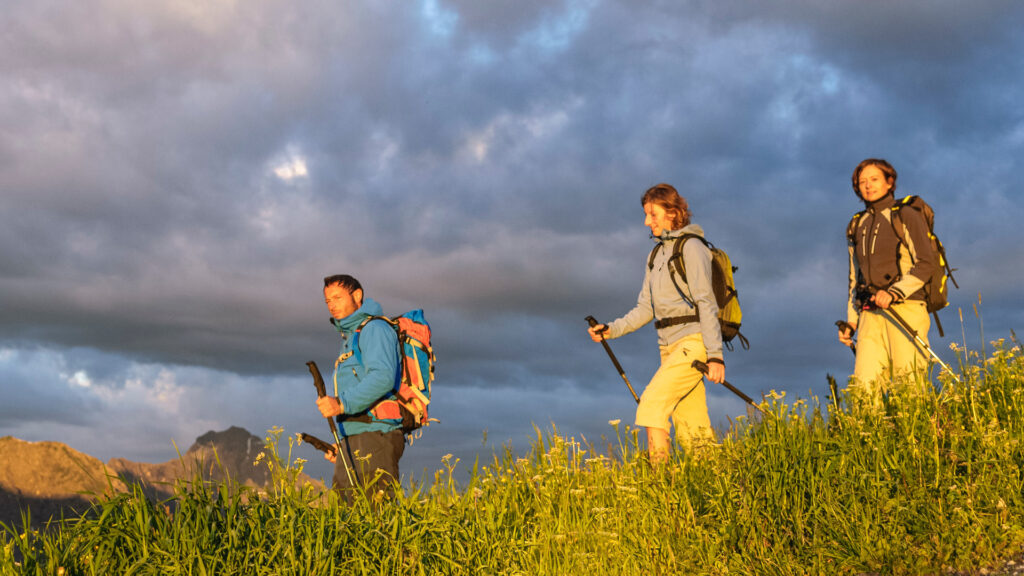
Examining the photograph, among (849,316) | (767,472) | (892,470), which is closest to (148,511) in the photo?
(767,472)

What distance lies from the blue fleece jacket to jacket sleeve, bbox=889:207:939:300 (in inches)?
198

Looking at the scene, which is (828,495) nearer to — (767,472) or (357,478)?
(767,472)

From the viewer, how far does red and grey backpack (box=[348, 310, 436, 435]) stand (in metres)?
7.74

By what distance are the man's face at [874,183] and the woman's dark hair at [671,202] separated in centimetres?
198

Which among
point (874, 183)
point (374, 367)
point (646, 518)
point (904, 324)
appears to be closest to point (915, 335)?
point (904, 324)

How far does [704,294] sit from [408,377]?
9.85ft

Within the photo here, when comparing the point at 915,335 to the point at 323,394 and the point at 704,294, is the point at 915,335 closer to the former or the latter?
the point at 704,294

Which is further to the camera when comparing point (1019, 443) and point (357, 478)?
point (357, 478)

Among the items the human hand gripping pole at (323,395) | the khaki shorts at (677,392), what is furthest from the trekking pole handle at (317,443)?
the khaki shorts at (677,392)

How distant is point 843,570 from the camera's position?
5.65 metres

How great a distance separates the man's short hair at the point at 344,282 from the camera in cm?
823

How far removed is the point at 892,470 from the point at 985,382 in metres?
2.58

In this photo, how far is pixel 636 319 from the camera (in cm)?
852

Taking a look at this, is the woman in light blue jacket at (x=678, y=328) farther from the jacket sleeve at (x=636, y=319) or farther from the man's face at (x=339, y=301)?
the man's face at (x=339, y=301)
